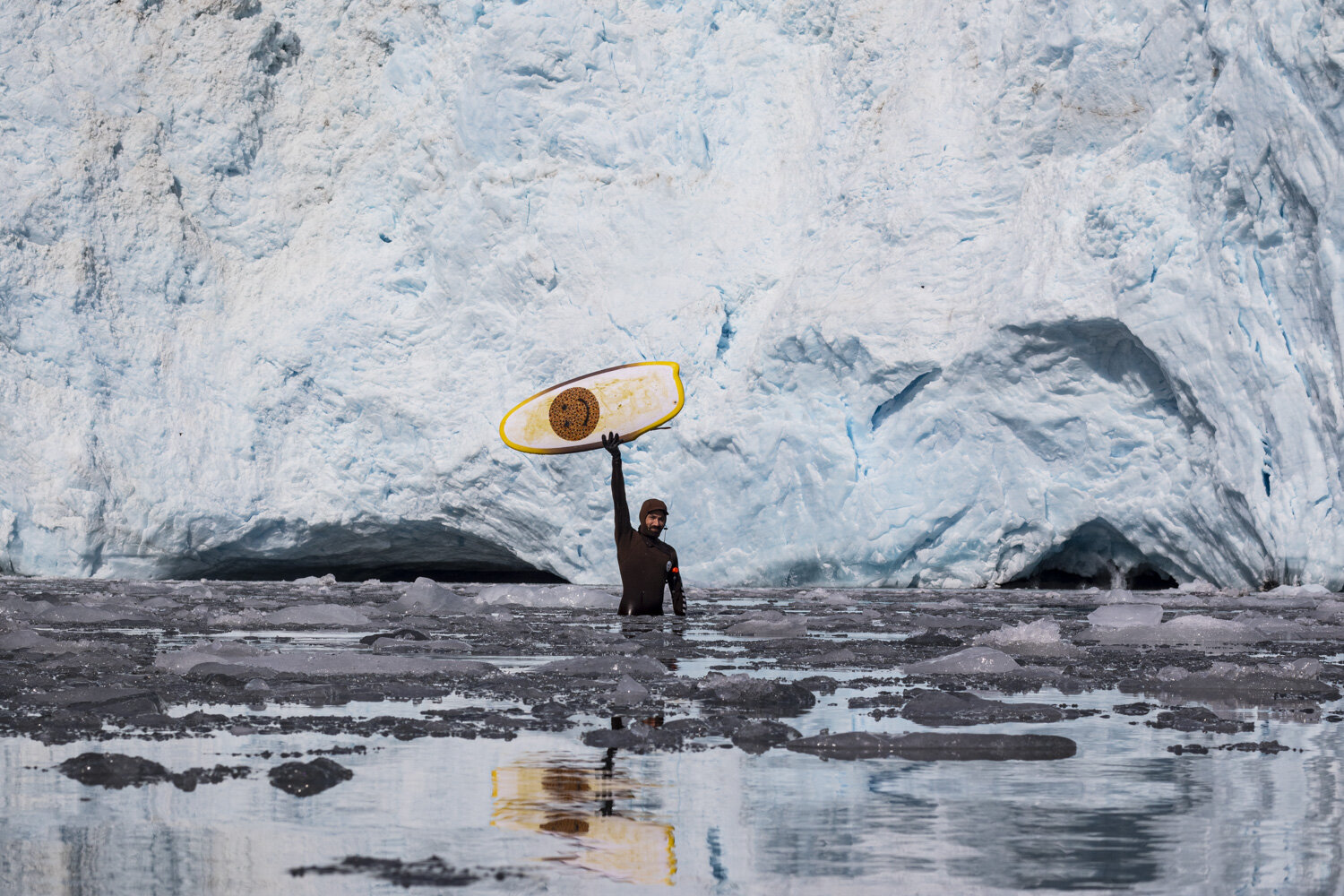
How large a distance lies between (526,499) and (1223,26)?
761cm

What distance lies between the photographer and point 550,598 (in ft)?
31.8

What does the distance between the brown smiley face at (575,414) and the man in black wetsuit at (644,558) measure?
2.74 m

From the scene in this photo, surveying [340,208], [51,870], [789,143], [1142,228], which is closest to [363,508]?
[340,208]

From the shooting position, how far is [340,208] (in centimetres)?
1554

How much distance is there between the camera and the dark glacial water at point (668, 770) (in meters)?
1.78

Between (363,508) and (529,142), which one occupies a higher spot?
(529,142)

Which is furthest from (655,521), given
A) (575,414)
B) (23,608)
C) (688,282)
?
(688,282)

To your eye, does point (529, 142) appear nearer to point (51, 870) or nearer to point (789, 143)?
point (789, 143)

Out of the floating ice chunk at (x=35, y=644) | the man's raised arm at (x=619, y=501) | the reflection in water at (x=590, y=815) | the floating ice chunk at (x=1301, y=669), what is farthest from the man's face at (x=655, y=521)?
the reflection in water at (x=590, y=815)

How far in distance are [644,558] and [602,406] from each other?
11.2 feet

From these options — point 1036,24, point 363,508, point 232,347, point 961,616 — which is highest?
point 1036,24

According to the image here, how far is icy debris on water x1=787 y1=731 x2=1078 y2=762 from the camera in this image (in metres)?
2.71

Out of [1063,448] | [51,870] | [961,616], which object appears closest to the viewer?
[51,870]

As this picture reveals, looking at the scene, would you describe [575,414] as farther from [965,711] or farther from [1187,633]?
[965,711]
